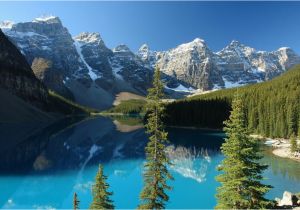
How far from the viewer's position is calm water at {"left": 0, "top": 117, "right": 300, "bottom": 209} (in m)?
47.2

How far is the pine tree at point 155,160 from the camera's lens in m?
24.4

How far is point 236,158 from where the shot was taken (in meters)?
24.5

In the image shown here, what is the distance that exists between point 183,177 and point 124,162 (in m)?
17.9

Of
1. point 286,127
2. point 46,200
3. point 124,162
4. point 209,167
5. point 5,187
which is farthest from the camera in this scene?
point 286,127

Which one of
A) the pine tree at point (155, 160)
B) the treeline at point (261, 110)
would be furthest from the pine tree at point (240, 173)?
the treeline at point (261, 110)

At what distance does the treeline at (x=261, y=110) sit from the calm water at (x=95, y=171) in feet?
77.8

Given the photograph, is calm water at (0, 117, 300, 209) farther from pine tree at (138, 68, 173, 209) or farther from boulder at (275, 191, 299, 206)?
pine tree at (138, 68, 173, 209)

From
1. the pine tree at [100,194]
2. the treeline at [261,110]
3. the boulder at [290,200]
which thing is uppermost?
the treeline at [261,110]

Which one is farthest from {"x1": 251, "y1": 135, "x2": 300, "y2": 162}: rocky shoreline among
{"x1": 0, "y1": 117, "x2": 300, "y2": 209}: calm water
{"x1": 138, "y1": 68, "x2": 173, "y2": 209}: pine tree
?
{"x1": 138, "y1": 68, "x2": 173, "y2": 209}: pine tree

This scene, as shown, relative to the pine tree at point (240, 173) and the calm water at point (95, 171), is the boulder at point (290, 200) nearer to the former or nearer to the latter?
the calm water at point (95, 171)

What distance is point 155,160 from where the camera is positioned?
25.0 m

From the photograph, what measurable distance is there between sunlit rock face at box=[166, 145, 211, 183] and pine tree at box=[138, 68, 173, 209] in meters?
34.0

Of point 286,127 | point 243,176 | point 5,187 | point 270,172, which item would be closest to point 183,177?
point 270,172

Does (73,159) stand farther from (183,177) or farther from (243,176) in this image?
(243,176)
